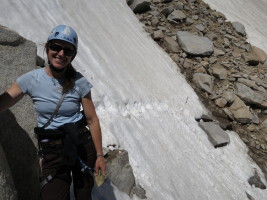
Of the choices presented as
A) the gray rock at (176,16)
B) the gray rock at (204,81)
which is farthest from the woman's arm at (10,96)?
the gray rock at (176,16)

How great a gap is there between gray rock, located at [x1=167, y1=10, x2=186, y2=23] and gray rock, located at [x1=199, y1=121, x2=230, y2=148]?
5.56 meters

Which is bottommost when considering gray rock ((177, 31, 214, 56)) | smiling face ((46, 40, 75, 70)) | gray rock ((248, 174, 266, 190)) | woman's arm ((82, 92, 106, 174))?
gray rock ((248, 174, 266, 190))

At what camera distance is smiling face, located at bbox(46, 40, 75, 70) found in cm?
333

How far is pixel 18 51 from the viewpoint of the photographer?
5508 millimetres

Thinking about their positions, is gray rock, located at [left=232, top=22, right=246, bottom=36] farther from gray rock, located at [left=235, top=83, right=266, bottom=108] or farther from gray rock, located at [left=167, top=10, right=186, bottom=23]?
gray rock, located at [left=235, top=83, right=266, bottom=108]

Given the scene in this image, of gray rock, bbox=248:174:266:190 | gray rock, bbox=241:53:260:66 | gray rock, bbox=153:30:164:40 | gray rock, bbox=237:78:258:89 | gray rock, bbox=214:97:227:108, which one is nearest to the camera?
gray rock, bbox=248:174:266:190

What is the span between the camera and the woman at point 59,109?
335 cm

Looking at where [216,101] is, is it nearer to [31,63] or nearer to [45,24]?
[45,24]

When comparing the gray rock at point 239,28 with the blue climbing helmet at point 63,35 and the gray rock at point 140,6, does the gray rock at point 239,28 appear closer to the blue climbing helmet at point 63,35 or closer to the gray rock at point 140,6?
the gray rock at point 140,6

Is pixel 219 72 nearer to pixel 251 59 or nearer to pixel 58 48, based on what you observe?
pixel 251 59

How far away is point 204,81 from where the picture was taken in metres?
11.4

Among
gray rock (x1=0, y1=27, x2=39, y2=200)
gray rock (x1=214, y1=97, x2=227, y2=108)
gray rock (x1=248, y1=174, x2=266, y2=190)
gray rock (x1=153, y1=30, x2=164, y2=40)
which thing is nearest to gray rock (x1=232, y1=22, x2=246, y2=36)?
gray rock (x1=153, y1=30, x2=164, y2=40)

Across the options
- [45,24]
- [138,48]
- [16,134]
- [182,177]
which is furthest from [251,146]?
[16,134]

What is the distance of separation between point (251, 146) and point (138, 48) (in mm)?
4993
